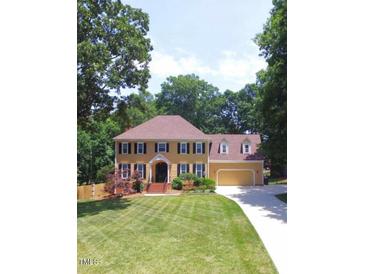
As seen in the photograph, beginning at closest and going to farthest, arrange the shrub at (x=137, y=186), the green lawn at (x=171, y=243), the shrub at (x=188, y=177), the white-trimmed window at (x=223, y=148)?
the green lawn at (x=171, y=243)
the shrub at (x=137, y=186)
the shrub at (x=188, y=177)
the white-trimmed window at (x=223, y=148)

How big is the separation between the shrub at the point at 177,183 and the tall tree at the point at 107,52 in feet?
27.4

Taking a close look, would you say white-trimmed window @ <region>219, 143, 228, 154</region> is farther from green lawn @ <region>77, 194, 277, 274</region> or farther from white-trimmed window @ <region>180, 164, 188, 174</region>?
green lawn @ <region>77, 194, 277, 274</region>

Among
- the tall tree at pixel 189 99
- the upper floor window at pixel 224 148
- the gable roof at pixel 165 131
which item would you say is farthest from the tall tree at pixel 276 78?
the upper floor window at pixel 224 148

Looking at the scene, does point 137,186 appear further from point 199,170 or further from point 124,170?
point 199,170

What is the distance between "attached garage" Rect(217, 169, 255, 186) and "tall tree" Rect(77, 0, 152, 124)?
1151 centimetres

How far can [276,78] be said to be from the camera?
461 inches

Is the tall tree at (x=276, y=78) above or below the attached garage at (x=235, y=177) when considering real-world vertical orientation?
above

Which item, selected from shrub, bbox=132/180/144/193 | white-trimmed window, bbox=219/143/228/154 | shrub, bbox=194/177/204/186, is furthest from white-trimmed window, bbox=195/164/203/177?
shrub, bbox=132/180/144/193

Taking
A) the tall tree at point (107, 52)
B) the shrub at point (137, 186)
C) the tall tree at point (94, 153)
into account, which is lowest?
the shrub at point (137, 186)

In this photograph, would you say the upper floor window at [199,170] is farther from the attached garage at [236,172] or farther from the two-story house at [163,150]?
the attached garage at [236,172]

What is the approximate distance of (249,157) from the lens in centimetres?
2181

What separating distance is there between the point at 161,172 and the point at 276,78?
11.8m

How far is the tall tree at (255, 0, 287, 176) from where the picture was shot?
10961 millimetres

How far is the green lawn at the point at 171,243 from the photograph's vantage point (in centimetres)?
525
